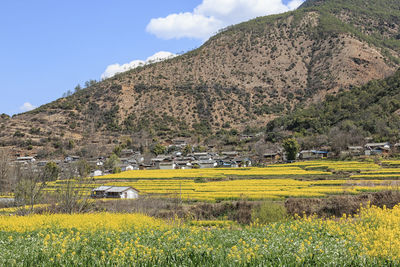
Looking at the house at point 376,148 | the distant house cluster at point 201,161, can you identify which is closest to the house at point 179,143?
the distant house cluster at point 201,161

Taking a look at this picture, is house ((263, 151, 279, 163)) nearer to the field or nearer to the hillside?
the hillside

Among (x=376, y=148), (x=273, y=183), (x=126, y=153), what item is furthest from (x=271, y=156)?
(x=273, y=183)

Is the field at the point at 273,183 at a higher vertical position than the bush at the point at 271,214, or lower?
lower

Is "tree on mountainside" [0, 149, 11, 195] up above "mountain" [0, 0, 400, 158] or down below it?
below

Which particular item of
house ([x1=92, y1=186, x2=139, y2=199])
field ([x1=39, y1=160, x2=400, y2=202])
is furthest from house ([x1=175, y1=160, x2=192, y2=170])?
house ([x1=92, y1=186, x2=139, y2=199])

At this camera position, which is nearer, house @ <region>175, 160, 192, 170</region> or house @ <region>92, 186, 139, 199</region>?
house @ <region>92, 186, 139, 199</region>

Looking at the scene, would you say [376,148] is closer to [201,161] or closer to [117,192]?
[201,161]

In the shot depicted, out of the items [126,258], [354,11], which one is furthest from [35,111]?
[354,11]

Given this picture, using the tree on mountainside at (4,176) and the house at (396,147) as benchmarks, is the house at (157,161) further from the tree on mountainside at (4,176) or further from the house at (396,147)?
the house at (396,147)
